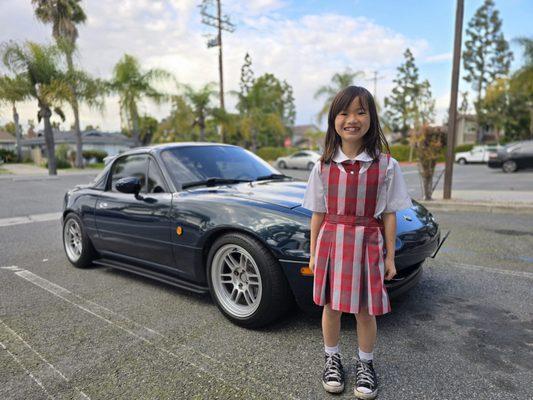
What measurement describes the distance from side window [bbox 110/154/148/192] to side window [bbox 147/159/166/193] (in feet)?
0.33

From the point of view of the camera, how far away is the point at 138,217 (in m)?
3.47

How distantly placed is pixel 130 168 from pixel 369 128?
2.75 metres

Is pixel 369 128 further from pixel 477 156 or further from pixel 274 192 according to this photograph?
pixel 477 156

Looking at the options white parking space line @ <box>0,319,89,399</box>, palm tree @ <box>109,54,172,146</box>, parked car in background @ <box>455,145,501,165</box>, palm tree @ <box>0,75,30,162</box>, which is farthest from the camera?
parked car in background @ <box>455,145,501,165</box>

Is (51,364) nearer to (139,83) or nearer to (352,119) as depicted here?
(352,119)

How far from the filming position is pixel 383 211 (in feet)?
6.59

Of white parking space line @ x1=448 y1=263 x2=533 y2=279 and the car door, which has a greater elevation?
the car door

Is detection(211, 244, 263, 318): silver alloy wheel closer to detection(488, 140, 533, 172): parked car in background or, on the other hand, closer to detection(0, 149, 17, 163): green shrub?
detection(488, 140, 533, 172): parked car in background

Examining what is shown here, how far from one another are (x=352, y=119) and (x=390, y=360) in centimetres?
148

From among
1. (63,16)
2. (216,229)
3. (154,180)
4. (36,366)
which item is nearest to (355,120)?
(216,229)

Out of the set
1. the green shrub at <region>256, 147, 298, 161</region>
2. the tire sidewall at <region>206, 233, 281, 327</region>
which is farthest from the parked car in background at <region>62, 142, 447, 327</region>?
the green shrub at <region>256, 147, 298, 161</region>

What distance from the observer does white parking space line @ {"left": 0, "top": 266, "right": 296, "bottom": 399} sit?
2.19m

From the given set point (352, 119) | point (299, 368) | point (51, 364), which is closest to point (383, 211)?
point (352, 119)

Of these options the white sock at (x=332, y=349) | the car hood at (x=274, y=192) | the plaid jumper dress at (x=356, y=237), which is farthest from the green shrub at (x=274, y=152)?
the plaid jumper dress at (x=356, y=237)
